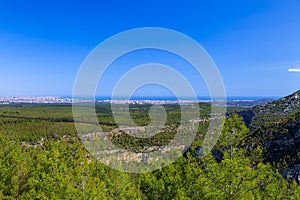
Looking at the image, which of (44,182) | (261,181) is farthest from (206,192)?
(44,182)

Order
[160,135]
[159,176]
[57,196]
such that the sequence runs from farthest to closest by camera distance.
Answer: [160,135], [159,176], [57,196]

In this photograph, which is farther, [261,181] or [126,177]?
[126,177]

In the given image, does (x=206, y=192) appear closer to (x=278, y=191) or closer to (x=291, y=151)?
(x=278, y=191)

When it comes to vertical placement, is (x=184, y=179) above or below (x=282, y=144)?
Result: above

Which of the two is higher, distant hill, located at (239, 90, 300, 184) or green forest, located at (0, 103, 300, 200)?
green forest, located at (0, 103, 300, 200)

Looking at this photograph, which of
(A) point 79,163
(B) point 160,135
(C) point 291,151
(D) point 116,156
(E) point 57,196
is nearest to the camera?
(E) point 57,196

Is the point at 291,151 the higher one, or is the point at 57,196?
the point at 57,196

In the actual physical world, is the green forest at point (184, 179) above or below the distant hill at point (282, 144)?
above

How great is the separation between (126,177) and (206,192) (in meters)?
6.25

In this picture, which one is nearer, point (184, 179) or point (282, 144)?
point (184, 179)

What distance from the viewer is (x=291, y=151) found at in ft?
203

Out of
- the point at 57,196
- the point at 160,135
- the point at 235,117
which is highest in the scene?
the point at 235,117

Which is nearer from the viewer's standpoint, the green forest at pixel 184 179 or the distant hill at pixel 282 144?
the green forest at pixel 184 179

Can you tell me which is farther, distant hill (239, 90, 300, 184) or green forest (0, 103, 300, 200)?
distant hill (239, 90, 300, 184)
